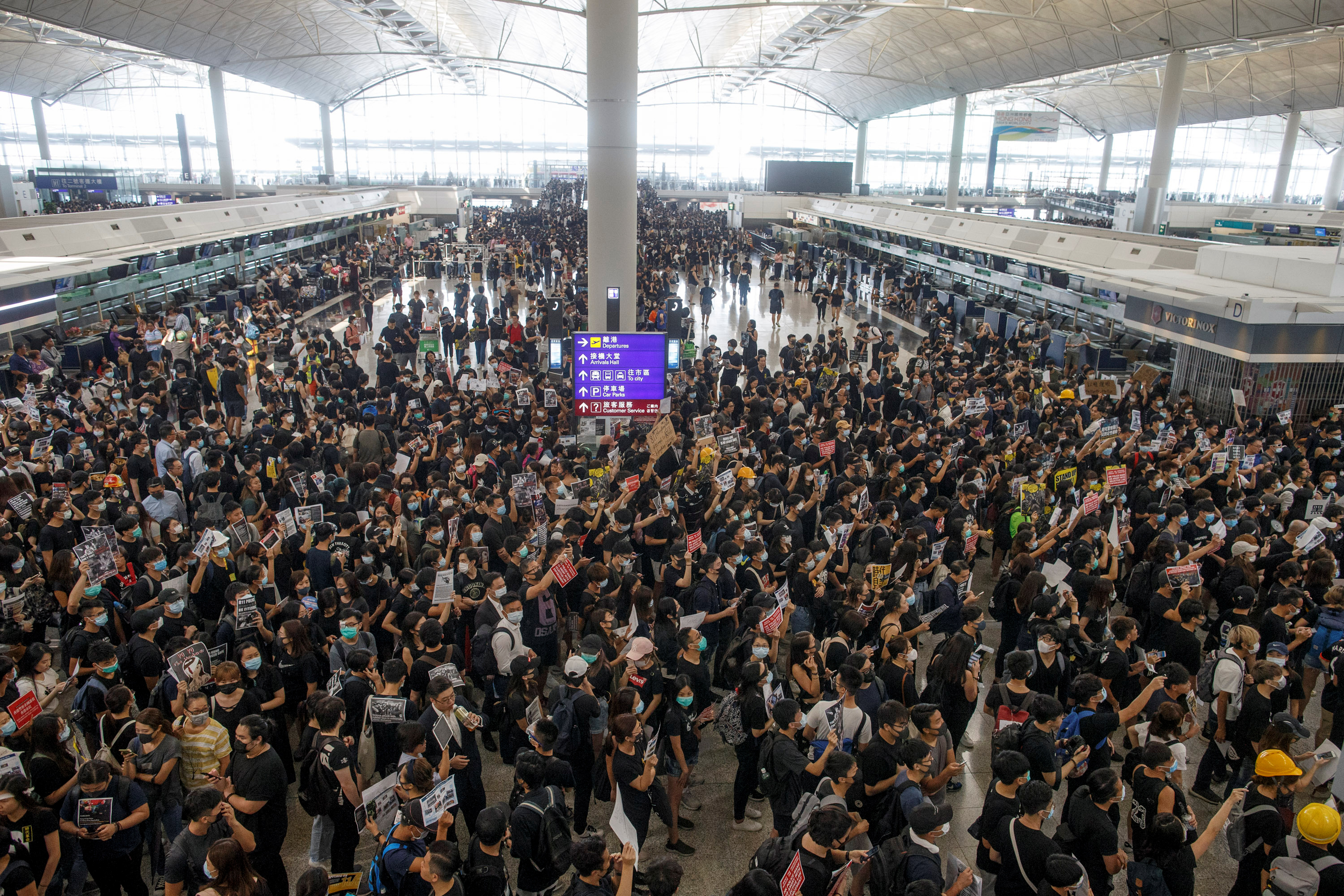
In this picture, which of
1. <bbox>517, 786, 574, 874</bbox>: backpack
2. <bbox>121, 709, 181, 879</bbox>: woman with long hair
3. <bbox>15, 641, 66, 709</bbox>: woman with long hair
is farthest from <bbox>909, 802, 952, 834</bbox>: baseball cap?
<bbox>15, 641, 66, 709</bbox>: woman with long hair

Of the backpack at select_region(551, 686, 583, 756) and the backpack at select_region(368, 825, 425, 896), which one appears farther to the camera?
the backpack at select_region(551, 686, 583, 756)

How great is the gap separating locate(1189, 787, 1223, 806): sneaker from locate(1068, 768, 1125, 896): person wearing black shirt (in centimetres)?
222

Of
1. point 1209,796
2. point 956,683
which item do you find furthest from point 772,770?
point 1209,796

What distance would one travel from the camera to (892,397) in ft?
42.2

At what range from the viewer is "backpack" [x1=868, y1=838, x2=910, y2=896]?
12.3 ft

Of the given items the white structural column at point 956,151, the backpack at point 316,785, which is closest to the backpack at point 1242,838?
the backpack at point 316,785

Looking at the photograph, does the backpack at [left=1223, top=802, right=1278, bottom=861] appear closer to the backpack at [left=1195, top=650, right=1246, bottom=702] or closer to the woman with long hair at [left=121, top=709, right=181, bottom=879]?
the backpack at [left=1195, top=650, right=1246, bottom=702]

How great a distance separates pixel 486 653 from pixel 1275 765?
14.7 ft

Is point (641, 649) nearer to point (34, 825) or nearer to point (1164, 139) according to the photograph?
point (34, 825)

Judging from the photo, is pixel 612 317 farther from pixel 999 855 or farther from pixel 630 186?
pixel 999 855

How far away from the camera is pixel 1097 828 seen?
4008 millimetres

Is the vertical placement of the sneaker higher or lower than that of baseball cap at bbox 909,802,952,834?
lower

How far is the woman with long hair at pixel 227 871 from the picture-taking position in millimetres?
3400

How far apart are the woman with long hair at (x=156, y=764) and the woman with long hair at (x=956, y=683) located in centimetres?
452
